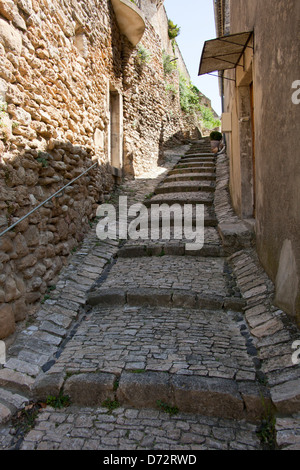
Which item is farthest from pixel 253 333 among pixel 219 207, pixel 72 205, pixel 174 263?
pixel 219 207

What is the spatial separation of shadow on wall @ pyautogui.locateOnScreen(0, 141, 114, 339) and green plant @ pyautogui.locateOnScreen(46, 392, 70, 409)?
0.74 metres

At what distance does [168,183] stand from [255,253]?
4.54 meters

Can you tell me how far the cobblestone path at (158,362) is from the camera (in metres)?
2.31

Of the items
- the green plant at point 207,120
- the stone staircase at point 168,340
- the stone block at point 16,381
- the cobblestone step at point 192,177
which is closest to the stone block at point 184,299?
the stone staircase at point 168,340

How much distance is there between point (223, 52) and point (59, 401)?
4816 mm

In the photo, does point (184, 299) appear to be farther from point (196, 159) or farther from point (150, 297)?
point (196, 159)

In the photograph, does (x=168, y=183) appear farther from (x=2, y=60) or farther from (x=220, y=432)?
(x=220, y=432)

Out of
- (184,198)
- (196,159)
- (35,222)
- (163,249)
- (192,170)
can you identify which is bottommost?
(163,249)

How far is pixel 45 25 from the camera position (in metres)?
4.01

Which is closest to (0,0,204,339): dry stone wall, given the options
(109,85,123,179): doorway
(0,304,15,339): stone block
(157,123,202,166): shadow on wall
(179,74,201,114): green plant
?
(0,304,15,339): stone block

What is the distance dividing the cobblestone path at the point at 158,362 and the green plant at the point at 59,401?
0.7 inches

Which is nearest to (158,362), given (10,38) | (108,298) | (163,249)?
(108,298)

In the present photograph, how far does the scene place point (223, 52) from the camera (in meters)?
4.88

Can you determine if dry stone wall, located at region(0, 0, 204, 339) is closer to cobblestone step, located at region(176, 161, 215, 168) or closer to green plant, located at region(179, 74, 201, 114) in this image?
cobblestone step, located at region(176, 161, 215, 168)
